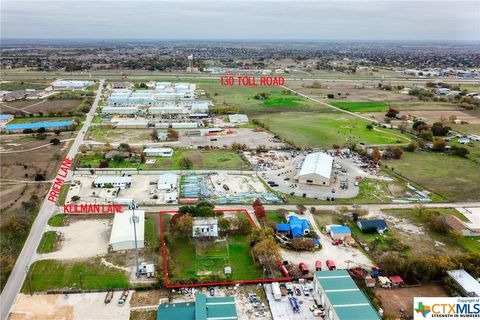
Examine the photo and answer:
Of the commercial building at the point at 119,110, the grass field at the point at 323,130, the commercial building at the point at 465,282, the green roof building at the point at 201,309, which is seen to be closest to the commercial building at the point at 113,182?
the green roof building at the point at 201,309

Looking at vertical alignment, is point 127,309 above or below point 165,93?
below

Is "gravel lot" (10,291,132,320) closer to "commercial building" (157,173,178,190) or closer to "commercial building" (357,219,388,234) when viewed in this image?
"commercial building" (157,173,178,190)

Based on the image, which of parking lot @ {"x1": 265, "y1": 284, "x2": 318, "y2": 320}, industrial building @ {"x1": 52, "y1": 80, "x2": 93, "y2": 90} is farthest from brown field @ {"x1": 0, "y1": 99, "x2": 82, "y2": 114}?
parking lot @ {"x1": 265, "y1": 284, "x2": 318, "y2": 320}

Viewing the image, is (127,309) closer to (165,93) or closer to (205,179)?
(205,179)

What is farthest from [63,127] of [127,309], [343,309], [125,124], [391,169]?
[343,309]

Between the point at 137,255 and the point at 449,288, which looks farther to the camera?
the point at 137,255

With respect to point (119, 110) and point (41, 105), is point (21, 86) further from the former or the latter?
point (119, 110)

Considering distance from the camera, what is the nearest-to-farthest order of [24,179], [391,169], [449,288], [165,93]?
1. [449,288]
2. [24,179]
3. [391,169]
4. [165,93]
